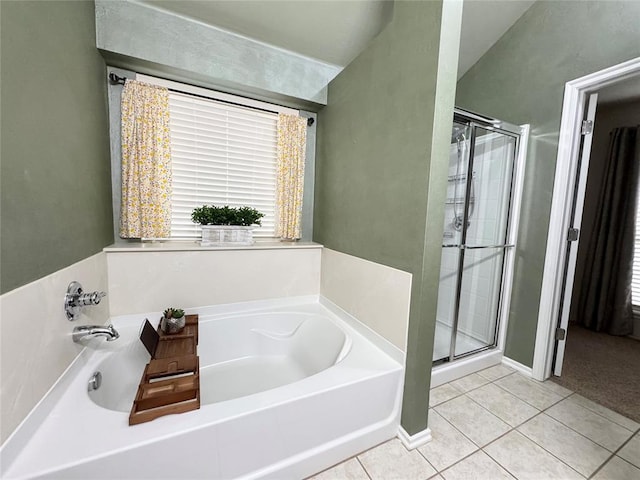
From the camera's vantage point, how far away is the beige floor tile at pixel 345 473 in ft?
3.95

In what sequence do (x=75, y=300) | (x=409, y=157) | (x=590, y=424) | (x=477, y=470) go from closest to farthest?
1. (x=75, y=300)
2. (x=477, y=470)
3. (x=409, y=157)
4. (x=590, y=424)

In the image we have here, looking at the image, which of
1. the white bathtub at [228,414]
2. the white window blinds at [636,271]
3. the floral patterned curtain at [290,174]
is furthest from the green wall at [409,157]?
the white window blinds at [636,271]

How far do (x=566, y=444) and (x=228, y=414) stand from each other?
179 centimetres

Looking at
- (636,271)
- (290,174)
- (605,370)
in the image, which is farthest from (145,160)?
(636,271)

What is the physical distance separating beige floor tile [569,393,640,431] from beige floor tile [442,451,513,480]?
3.19ft

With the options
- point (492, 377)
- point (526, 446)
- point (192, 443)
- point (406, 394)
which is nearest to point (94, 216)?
point (192, 443)

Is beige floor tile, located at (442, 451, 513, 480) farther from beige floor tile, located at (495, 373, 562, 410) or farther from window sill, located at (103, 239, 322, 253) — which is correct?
window sill, located at (103, 239, 322, 253)

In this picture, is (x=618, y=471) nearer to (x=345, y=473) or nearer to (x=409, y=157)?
(x=345, y=473)

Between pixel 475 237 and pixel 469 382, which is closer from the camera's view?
pixel 469 382

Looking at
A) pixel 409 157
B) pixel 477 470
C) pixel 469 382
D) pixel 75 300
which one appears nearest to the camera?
pixel 75 300

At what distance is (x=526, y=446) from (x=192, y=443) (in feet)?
5.50

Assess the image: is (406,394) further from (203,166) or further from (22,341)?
(203,166)

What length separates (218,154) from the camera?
216 cm

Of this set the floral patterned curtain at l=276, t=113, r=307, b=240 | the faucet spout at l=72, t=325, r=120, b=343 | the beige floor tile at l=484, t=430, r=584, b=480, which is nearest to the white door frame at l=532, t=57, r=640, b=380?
the beige floor tile at l=484, t=430, r=584, b=480
